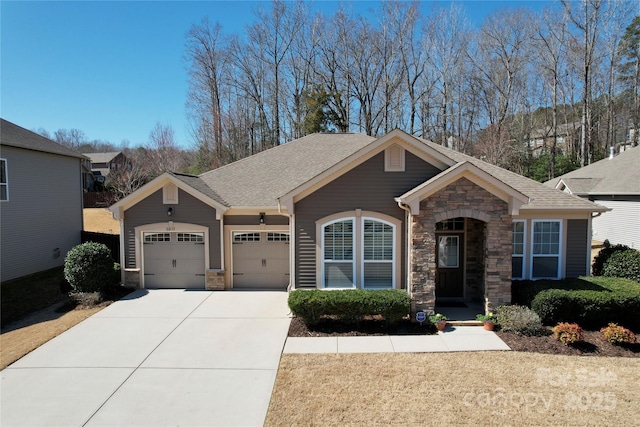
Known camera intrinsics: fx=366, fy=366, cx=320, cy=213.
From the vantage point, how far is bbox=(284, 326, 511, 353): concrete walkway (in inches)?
326

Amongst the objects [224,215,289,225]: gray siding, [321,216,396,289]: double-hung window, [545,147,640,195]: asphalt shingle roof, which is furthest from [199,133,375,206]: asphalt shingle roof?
[545,147,640,195]: asphalt shingle roof

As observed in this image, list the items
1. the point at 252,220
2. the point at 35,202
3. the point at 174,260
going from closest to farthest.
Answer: the point at 252,220
the point at 174,260
the point at 35,202

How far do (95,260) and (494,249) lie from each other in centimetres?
1243

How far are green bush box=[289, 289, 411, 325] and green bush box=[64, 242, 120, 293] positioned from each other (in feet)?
23.6

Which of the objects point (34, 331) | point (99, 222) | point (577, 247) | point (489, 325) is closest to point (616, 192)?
point (577, 247)

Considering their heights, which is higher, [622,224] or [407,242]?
[407,242]

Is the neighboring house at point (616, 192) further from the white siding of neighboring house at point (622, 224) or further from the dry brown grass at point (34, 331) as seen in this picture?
the dry brown grass at point (34, 331)

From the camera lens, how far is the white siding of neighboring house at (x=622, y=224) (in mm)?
19203

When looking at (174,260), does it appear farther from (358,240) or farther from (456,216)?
(456,216)

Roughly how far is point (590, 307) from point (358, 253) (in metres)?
5.97

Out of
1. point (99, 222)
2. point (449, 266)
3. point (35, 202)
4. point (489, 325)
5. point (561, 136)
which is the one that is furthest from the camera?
point (561, 136)

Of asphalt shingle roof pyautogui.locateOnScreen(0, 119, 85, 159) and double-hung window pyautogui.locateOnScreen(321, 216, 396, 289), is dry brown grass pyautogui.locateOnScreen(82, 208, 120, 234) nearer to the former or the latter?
asphalt shingle roof pyautogui.locateOnScreen(0, 119, 85, 159)

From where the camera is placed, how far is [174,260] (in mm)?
13422

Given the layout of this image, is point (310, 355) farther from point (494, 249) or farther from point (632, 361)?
point (632, 361)
